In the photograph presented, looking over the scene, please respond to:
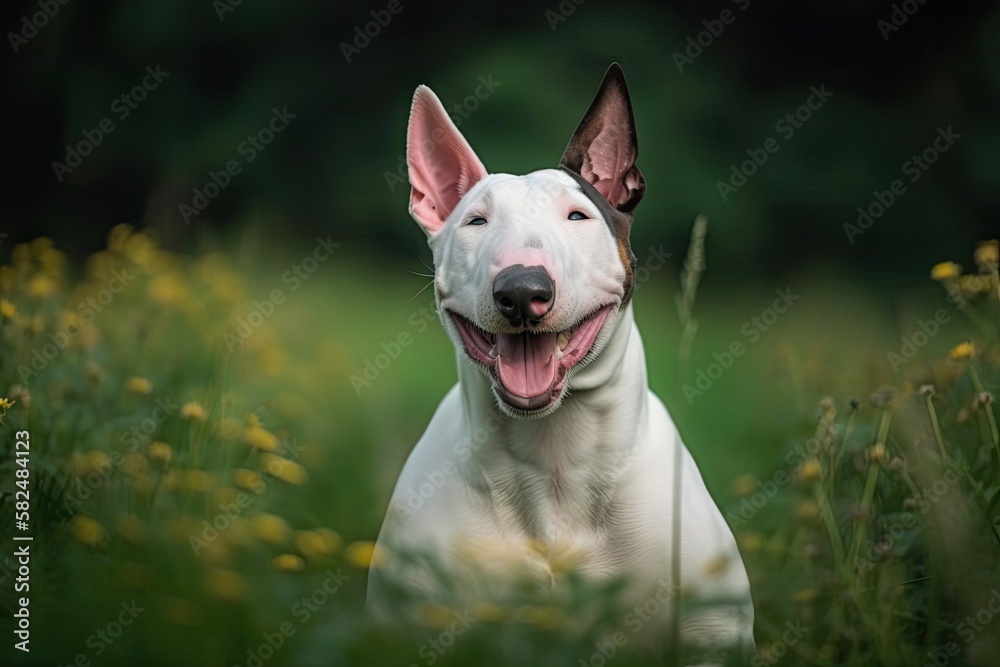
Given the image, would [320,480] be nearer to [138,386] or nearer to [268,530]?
[138,386]

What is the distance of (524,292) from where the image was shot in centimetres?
277

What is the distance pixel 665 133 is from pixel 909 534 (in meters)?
5.60

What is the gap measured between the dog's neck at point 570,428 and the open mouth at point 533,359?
180mm

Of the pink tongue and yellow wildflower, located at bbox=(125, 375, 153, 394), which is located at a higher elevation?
the pink tongue

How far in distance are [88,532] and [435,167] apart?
4.19 ft

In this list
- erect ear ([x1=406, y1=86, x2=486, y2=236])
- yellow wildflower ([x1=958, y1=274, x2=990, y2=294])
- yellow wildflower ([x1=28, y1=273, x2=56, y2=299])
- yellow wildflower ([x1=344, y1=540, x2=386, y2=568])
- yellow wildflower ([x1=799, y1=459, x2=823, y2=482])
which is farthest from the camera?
yellow wildflower ([x1=28, y1=273, x2=56, y2=299])

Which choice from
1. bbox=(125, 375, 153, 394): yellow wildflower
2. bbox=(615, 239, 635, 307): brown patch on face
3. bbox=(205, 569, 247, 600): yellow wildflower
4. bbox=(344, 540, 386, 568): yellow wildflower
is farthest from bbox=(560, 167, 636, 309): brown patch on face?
bbox=(125, 375, 153, 394): yellow wildflower

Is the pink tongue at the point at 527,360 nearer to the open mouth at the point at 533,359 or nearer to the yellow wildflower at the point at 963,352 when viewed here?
the open mouth at the point at 533,359

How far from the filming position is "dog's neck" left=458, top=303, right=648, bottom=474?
318cm

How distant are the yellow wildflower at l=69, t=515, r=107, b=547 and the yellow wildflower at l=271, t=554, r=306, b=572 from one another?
1.68 feet

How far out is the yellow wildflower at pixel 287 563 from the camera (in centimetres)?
284

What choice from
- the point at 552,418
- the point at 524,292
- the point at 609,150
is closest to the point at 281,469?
the point at 552,418

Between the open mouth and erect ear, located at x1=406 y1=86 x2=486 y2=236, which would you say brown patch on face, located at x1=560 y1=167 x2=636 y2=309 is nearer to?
the open mouth

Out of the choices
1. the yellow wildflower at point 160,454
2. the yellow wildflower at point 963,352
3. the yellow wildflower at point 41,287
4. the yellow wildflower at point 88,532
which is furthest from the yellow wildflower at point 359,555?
the yellow wildflower at point 41,287
